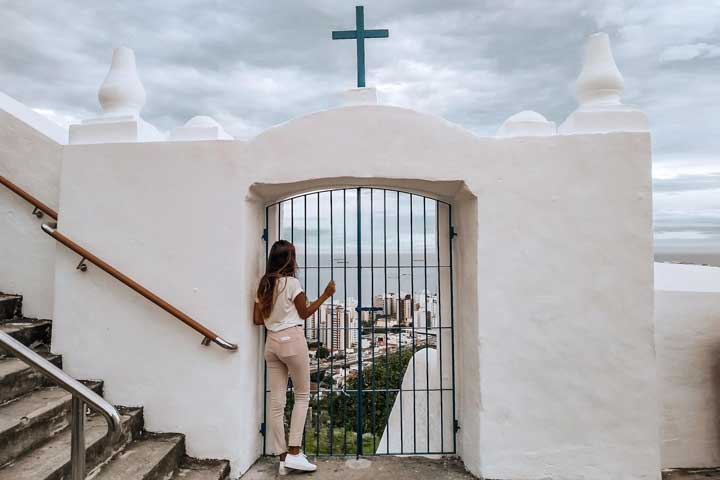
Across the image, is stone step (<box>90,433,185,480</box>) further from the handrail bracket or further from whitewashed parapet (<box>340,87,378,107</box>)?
whitewashed parapet (<box>340,87,378,107</box>)

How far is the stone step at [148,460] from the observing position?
2.81 meters

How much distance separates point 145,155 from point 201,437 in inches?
86.5

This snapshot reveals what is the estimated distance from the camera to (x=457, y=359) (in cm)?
388

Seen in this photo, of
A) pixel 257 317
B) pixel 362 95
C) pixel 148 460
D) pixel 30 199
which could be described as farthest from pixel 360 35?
pixel 148 460

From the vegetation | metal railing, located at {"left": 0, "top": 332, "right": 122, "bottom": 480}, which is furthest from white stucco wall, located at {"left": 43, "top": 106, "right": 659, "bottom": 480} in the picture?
metal railing, located at {"left": 0, "top": 332, "right": 122, "bottom": 480}

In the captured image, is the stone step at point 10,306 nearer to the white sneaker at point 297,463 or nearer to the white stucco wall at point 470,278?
the white stucco wall at point 470,278

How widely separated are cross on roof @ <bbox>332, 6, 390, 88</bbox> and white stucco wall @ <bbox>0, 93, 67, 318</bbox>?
264 centimetres

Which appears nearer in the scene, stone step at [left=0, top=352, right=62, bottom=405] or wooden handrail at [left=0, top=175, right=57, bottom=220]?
stone step at [left=0, top=352, right=62, bottom=405]

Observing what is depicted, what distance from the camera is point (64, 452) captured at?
8.96 ft

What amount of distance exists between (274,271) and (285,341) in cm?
52

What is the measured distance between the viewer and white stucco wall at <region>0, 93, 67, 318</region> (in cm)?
383

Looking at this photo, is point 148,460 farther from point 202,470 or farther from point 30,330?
point 30,330

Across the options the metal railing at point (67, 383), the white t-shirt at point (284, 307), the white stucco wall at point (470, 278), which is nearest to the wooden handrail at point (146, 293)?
the white stucco wall at point (470, 278)

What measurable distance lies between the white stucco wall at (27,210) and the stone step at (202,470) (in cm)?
179
